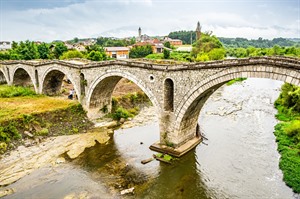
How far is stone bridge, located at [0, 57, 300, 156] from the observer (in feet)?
44.8

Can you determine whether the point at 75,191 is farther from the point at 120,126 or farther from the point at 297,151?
the point at 297,151

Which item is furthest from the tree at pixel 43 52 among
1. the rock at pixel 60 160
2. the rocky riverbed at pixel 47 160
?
the rock at pixel 60 160

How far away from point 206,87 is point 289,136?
31.8 ft

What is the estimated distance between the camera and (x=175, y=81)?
17.4 m

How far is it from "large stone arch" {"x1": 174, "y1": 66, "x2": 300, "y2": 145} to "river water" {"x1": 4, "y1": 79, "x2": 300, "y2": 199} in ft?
6.04

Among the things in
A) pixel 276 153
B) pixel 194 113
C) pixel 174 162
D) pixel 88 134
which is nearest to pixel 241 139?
pixel 276 153

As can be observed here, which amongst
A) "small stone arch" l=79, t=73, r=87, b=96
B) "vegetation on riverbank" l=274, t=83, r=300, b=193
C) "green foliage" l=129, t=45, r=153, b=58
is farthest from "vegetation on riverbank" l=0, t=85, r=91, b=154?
"green foliage" l=129, t=45, r=153, b=58

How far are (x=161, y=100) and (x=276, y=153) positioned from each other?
906 centimetres

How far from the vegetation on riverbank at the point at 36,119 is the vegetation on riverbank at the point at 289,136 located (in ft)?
54.5

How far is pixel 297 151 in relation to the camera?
1745cm

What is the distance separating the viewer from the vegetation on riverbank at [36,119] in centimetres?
2044

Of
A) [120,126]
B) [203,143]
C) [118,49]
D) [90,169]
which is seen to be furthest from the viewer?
[118,49]

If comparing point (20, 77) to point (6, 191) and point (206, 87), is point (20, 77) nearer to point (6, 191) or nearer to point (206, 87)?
point (6, 191)

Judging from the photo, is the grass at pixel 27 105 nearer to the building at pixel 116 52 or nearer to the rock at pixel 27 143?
the rock at pixel 27 143
